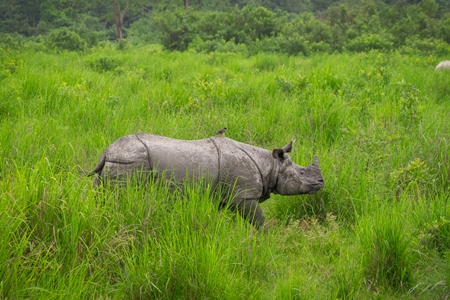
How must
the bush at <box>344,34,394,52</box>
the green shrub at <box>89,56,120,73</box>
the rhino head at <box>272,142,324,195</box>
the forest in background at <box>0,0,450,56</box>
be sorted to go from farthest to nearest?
the forest in background at <box>0,0,450,56</box>, the bush at <box>344,34,394,52</box>, the green shrub at <box>89,56,120,73</box>, the rhino head at <box>272,142,324,195</box>

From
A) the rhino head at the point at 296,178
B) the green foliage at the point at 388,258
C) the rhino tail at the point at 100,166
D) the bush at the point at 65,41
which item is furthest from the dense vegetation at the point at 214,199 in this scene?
the bush at the point at 65,41

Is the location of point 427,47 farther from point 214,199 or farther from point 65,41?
point 214,199

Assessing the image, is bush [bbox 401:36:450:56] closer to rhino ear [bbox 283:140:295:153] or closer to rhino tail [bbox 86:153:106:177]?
rhino ear [bbox 283:140:295:153]

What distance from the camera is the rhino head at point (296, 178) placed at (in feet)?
13.3

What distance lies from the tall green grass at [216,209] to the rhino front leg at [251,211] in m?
0.09

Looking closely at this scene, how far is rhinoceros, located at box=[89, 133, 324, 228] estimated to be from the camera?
3727mm

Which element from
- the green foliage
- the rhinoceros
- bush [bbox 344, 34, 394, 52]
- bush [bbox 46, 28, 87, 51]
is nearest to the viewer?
the green foliage

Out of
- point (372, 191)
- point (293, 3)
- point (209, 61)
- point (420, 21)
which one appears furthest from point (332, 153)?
point (293, 3)

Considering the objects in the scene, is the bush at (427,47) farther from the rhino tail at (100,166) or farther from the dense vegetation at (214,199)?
the rhino tail at (100,166)

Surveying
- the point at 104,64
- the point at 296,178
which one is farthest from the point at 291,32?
the point at 296,178

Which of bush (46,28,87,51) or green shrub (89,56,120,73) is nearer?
green shrub (89,56,120,73)

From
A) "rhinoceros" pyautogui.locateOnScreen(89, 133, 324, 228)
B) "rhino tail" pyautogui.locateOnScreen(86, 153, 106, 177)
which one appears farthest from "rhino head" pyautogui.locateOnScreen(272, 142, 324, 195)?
"rhino tail" pyautogui.locateOnScreen(86, 153, 106, 177)

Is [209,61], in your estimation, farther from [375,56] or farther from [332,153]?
[332,153]

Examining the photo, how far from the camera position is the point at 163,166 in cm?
375
